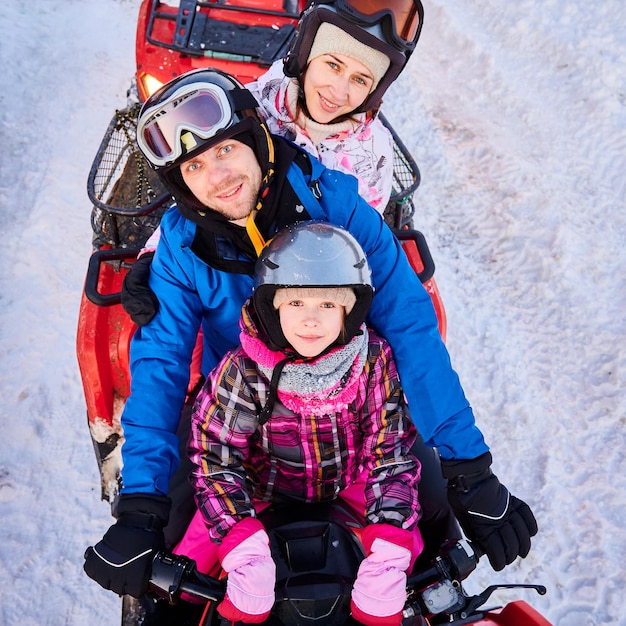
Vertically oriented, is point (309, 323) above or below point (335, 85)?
below

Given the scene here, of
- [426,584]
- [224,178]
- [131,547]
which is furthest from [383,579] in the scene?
[224,178]

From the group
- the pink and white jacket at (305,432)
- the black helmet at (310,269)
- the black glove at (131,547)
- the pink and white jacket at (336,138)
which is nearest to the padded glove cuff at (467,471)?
the pink and white jacket at (305,432)

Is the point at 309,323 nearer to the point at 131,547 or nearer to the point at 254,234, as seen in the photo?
the point at 254,234

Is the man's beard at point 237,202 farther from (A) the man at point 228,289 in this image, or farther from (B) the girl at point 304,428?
(B) the girl at point 304,428

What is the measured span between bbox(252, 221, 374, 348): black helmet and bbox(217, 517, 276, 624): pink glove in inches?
22.2

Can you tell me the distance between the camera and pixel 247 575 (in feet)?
5.81

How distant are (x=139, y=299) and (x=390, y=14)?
1.53 metres

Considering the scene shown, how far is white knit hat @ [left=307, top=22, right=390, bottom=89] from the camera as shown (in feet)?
8.42

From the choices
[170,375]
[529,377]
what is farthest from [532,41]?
[170,375]

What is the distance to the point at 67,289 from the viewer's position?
4086 millimetres

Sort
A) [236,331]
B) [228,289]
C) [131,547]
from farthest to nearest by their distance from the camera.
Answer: [236,331], [228,289], [131,547]

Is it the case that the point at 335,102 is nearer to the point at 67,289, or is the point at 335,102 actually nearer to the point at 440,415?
the point at 440,415

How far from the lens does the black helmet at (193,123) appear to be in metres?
2.05

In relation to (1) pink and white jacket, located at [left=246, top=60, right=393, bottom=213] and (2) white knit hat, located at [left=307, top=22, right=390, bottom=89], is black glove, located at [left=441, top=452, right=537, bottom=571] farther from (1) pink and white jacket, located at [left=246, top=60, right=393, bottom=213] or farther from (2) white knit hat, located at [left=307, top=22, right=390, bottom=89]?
(2) white knit hat, located at [left=307, top=22, right=390, bottom=89]
